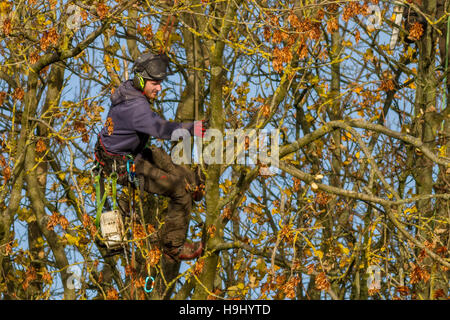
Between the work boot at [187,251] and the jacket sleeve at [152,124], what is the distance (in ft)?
4.35

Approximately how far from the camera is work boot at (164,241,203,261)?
864cm

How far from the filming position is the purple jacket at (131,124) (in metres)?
7.85

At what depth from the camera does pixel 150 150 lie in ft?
28.0

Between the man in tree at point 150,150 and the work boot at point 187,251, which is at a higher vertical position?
the man in tree at point 150,150

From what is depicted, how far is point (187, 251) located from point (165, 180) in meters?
0.77

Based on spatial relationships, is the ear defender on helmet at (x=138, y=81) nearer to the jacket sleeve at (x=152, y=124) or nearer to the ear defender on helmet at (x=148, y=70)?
the ear defender on helmet at (x=148, y=70)

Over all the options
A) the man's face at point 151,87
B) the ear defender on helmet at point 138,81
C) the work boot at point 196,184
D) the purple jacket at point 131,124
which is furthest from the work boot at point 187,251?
the ear defender on helmet at point 138,81

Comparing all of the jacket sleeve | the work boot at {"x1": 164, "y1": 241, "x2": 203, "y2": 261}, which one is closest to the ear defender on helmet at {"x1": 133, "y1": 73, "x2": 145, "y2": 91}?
the jacket sleeve

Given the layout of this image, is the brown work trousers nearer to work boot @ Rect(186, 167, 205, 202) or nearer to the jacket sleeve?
work boot @ Rect(186, 167, 205, 202)

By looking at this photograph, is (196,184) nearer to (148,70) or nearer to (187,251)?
(187,251)

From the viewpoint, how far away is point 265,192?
1238cm

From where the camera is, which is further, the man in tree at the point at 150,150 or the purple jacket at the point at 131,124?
the man in tree at the point at 150,150
